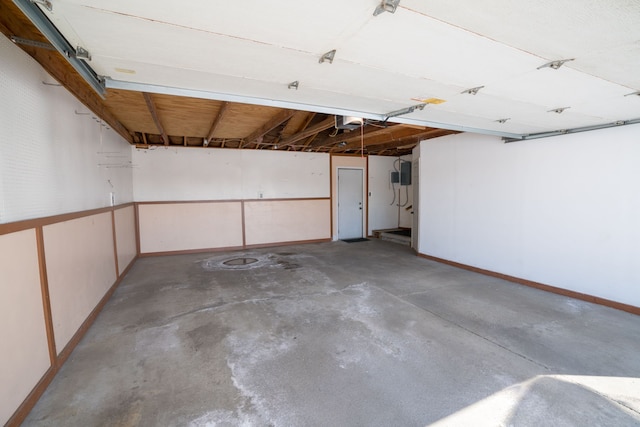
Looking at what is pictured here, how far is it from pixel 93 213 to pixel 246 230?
4.13 metres

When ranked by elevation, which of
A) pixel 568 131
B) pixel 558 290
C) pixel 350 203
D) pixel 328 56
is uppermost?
pixel 328 56

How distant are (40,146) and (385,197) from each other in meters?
8.10

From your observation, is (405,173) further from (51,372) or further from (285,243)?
(51,372)

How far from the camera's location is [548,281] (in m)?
4.20

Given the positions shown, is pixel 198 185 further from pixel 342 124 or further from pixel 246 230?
pixel 342 124

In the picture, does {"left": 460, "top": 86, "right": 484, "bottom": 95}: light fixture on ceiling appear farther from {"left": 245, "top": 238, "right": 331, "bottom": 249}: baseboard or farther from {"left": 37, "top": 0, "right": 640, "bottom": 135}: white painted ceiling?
{"left": 245, "top": 238, "right": 331, "bottom": 249}: baseboard

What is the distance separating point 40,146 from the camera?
2.33 metres

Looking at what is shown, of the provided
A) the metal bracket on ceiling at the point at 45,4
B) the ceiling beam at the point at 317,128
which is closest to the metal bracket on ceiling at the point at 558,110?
the ceiling beam at the point at 317,128

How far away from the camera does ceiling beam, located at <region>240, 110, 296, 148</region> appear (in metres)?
4.23

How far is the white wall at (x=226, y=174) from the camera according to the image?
6.59 metres

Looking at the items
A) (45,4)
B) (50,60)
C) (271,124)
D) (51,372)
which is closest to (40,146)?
(50,60)

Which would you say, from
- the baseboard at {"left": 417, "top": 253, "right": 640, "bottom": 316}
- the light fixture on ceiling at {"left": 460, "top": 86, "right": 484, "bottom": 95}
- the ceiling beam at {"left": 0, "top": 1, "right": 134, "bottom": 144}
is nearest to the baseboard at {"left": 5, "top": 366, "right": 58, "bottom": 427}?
the ceiling beam at {"left": 0, "top": 1, "right": 134, "bottom": 144}

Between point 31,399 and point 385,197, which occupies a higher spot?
point 385,197

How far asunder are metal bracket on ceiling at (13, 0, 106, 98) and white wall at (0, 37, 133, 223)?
1.56 ft
